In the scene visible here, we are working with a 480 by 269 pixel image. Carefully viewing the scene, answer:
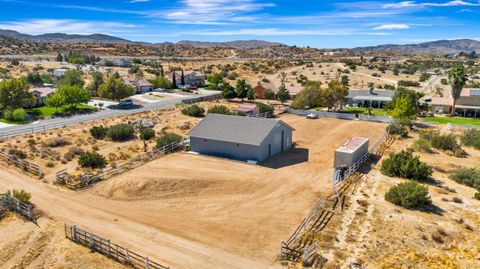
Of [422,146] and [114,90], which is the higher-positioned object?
[114,90]

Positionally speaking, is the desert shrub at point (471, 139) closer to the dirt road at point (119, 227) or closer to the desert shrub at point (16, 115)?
the dirt road at point (119, 227)

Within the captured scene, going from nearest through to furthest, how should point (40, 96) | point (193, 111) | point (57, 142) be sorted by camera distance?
point (57, 142), point (193, 111), point (40, 96)

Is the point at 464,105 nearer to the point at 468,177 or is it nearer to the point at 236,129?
the point at 468,177

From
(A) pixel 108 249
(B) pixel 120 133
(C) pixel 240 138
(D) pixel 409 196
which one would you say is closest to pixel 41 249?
(A) pixel 108 249

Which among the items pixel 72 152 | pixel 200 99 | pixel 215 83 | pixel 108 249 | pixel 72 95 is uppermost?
pixel 215 83

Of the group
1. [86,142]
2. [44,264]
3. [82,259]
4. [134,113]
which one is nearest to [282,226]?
[82,259]

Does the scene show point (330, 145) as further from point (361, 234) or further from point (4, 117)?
point (4, 117)

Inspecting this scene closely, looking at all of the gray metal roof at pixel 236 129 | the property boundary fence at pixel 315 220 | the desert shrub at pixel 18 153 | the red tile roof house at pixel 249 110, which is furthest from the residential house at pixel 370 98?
the desert shrub at pixel 18 153
